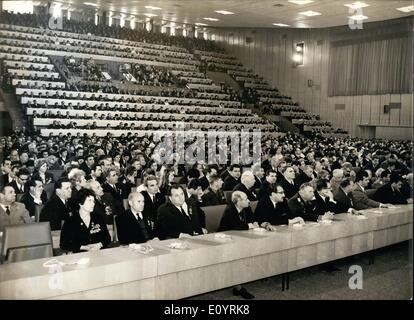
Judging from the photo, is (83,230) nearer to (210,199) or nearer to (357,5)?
(210,199)

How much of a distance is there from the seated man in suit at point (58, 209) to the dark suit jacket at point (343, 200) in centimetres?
421

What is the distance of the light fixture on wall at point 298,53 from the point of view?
27172 mm

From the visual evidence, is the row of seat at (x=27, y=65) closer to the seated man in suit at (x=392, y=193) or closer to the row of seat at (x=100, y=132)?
the row of seat at (x=100, y=132)

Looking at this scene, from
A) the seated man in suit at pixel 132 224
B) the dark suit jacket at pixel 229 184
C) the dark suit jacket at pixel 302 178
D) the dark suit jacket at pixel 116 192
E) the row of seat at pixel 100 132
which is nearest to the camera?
the seated man in suit at pixel 132 224

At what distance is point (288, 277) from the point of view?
5898mm

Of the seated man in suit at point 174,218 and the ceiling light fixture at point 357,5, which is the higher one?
the ceiling light fixture at point 357,5

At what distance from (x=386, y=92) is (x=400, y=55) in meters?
1.80

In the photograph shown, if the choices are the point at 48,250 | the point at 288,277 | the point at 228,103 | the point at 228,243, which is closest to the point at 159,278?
the point at 228,243

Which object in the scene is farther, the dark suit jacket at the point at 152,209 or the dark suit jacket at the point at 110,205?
the dark suit jacket at the point at 110,205

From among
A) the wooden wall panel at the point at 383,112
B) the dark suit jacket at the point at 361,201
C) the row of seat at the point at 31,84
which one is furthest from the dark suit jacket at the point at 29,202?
the wooden wall panel at the point at 383,112

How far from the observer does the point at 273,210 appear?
659cm

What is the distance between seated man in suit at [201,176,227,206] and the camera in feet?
24.7

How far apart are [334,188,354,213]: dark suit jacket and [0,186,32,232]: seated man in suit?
476 centimetres

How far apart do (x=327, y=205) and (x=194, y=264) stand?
3279mm
